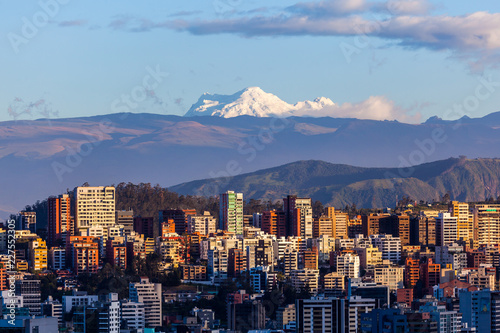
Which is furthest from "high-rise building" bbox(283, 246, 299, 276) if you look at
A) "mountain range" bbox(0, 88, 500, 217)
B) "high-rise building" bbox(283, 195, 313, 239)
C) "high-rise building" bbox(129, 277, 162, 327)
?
"mountain range" bbox(0, 88, 500, 217)

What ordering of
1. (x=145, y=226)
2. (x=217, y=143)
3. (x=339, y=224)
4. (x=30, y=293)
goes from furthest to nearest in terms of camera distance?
(x=217, y=143) → (x=339, y=224) → (x=145, y=226) → (x=30, y=293)

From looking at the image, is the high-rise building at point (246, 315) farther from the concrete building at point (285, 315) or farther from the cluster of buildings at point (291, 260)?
the concrete building at point (285, 315)

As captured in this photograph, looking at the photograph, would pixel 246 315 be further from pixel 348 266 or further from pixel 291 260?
pixel 291 260

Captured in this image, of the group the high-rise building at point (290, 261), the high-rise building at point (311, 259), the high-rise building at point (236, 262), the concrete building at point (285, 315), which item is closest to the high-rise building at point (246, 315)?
the concrete building at point (285, 315)

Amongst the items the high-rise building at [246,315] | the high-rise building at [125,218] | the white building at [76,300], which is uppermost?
the high-rise building at [125,218]

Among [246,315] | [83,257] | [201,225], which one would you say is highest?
[201,225]

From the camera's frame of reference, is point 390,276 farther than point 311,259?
No

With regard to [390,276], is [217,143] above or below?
above

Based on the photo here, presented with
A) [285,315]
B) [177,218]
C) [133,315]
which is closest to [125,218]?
[177,218]
